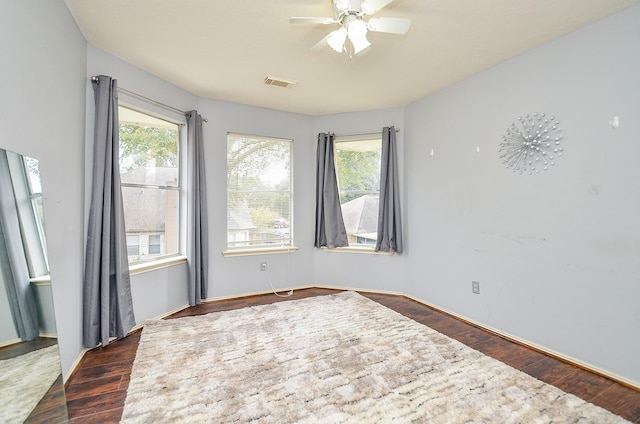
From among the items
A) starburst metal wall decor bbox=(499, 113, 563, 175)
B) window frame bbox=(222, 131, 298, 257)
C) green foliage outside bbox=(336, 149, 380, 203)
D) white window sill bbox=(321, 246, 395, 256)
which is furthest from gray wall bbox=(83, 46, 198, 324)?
starburst metal wall decor bbox=(499, 113, 563, 175)

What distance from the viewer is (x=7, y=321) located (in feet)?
4.12

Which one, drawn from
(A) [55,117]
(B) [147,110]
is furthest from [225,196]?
(A) [55,117]

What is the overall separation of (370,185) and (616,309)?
284 centimetres

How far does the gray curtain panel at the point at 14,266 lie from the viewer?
1.30 metres

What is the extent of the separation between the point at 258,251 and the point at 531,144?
3319mm

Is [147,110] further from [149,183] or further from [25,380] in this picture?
[25,380]

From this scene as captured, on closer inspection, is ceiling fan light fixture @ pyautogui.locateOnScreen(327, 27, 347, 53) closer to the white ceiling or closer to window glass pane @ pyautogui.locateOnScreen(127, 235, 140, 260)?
the white ceiling

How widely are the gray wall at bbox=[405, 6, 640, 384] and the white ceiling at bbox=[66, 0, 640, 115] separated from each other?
0.27 m

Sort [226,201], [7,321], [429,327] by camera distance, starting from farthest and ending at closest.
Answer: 1. [226,201]
2. [429,327]
3. [7,321]

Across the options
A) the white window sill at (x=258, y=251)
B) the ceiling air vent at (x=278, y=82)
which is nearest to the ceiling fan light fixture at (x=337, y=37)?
the ceiling air vent at (x=278, y=82)

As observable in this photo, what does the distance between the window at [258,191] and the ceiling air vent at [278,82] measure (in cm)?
96

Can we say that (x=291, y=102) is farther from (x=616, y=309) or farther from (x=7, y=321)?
(x=616, y=309)

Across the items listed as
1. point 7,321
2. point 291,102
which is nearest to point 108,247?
point 7,321

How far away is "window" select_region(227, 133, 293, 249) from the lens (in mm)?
4012
